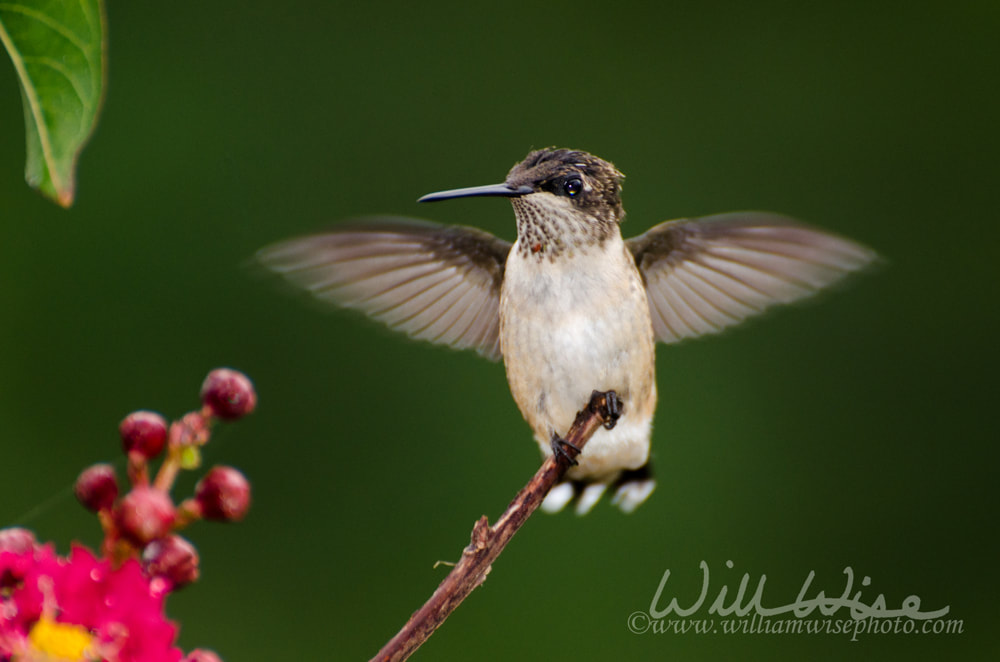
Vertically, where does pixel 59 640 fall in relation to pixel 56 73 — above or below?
below

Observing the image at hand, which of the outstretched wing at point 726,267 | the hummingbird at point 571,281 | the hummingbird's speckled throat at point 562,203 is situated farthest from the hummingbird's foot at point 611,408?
the outstretched wing at point 726,267

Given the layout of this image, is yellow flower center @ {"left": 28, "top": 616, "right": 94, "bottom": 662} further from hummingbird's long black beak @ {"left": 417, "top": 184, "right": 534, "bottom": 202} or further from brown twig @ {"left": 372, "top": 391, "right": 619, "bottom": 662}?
hummingbird's long black beak @ {"left": 417, "top": 184, "right": 534, "bottom": 202}

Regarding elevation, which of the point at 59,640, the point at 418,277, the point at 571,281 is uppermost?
the point at 571,281

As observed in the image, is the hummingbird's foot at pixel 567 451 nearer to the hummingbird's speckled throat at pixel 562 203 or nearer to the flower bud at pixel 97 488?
the hummingbird's speckled throat at pixel 562 203

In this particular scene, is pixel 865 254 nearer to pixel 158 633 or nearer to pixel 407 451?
pixel 158 633

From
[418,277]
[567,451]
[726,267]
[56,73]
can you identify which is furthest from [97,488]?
[726,267]

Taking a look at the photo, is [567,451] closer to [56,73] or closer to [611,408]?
[611,408]

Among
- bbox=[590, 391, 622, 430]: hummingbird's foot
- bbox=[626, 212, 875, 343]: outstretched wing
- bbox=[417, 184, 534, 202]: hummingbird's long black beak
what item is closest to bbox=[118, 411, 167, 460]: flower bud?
bbox=[417, 184, 534, 202]: hummingbird's long black beak

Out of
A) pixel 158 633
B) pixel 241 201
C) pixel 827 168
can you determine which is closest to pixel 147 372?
pixel 241 201
